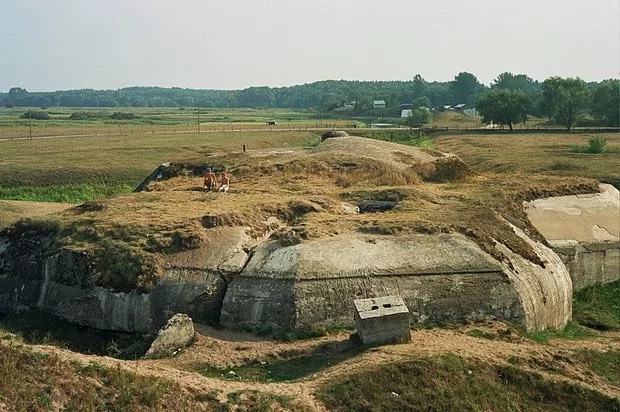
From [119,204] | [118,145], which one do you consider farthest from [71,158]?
[119,204]

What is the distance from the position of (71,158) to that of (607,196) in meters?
41.5

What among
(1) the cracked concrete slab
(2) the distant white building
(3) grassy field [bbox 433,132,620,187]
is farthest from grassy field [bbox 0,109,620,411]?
(2) the distant white building

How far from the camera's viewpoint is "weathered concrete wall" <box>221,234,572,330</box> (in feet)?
56.9

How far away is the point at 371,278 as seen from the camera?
58.7ft

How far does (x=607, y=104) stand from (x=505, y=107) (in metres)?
13.0

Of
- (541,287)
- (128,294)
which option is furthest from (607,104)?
(128,294)

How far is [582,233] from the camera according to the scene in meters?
24.5

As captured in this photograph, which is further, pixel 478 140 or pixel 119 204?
pixel 478 140

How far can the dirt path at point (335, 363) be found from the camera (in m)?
13.3

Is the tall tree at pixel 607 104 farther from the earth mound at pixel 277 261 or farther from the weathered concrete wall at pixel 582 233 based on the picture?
the earth mound at pixel 277 261

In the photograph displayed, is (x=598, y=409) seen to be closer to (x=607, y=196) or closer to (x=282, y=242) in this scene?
(x=282, y=242)

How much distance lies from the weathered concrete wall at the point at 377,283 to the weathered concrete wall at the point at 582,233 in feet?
15.9

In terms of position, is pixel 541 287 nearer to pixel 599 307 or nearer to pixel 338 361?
pixel 599 307

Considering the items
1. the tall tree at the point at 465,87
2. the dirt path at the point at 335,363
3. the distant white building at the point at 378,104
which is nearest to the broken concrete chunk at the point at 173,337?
→ the dirt path at the point at 335,363
